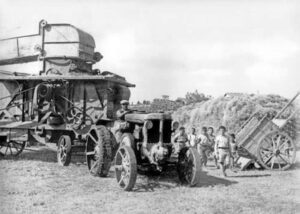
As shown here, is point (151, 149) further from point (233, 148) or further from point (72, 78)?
point (233, 148)

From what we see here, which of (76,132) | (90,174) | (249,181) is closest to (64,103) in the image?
(76,132)

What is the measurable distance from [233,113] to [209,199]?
10.3 m

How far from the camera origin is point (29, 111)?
12742mm

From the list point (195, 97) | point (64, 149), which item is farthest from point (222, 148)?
point (195, 97)

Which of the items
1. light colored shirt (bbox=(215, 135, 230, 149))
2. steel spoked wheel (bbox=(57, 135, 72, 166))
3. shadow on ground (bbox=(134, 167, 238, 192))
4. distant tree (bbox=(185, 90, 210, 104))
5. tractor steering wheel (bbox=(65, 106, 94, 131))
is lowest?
shadow on ground (bbox=(134, 167, 238, 192))

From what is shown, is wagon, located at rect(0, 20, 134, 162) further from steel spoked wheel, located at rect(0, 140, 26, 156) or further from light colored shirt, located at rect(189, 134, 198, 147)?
light colored shirt, located at rect(189, 134, 198, 147)

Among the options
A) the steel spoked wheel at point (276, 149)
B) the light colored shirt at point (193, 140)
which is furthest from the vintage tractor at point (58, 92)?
the steel spoked wheel at point (276, 149)

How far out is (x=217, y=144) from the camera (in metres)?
10.8

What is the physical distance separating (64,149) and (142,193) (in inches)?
177

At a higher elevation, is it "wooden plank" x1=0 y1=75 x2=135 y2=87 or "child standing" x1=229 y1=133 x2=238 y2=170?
"wooden plank" x1=0 y1=75 x2=135 y2=87

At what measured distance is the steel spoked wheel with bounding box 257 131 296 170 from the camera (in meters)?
12.1

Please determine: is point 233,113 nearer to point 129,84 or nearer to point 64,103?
point 129,84

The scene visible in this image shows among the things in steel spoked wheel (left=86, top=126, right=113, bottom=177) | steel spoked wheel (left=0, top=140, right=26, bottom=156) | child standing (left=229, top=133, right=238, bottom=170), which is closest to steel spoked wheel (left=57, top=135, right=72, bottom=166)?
steel spoked wheel (left=86, top=126, right=113, bottom=177)

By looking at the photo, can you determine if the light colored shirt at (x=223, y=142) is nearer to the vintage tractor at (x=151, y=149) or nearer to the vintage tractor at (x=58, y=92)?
the vintage tractor at (x=151, y=149)
